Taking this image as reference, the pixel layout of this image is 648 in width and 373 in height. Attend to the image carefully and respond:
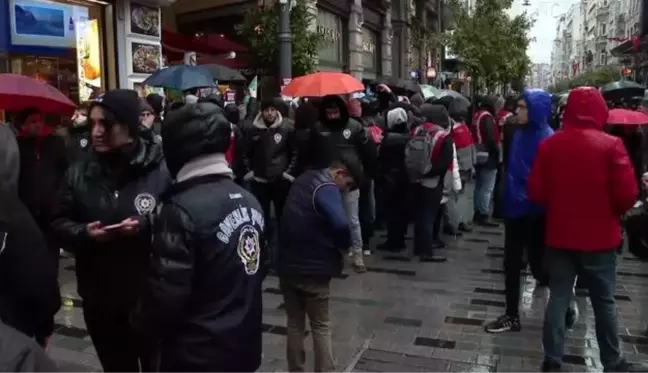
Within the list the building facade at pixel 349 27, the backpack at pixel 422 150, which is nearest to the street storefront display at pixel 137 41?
the building facade at pixel 349 27

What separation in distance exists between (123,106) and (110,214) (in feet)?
1.75

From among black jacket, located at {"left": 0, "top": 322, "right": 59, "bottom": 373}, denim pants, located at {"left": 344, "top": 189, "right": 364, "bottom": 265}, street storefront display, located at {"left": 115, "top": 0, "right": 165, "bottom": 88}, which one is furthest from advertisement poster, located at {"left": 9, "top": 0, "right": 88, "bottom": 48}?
black jacket, located at {"left": 0, "top": 322, "right": 59, "bottom": 373}

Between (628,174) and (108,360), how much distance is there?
326 centimetres

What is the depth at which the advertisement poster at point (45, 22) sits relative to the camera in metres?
9.34

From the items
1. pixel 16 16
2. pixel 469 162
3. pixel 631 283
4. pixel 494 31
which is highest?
pixel 494 31

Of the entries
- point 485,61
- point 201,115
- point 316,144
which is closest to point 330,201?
point 316,144

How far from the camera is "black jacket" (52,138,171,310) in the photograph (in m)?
3.24

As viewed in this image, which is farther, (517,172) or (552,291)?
(517,172)

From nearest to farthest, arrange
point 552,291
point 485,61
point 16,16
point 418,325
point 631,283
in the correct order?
point 552,291 → point 418,325 → point 631,283 → point 16,16 → point 485,61

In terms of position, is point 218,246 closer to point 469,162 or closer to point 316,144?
point 316,144

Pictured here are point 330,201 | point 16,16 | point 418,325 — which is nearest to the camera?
point 330,201

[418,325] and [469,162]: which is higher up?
[469,162]

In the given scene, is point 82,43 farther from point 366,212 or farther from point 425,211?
point 425,211

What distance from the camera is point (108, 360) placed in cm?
344
